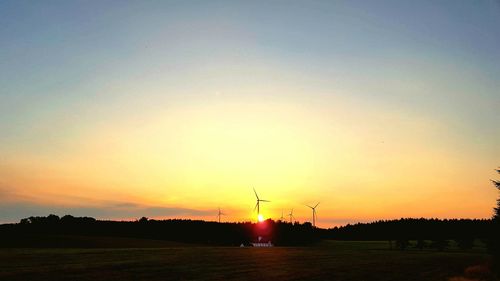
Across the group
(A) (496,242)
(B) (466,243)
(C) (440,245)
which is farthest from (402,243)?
(A) (496,242)

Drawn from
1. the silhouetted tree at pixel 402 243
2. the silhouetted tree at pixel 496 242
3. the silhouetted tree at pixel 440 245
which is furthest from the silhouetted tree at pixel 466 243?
the silhouetted tree at pixel 496 242

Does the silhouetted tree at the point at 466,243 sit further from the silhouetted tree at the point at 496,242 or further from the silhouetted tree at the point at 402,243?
the silhouetted tree at the point at 496,242

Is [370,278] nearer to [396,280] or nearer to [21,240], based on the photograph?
[396,280]

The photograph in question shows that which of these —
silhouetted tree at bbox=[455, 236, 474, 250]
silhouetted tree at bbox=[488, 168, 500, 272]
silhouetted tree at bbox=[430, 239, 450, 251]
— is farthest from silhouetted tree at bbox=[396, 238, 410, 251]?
silhouetted tree at bbox=[488, 168, 500, 272]

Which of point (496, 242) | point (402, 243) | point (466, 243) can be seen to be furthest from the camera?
point (466, 243)

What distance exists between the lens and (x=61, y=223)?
18088 cm

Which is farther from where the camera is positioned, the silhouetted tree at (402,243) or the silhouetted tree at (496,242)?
the silhouetted tree at (402,243)

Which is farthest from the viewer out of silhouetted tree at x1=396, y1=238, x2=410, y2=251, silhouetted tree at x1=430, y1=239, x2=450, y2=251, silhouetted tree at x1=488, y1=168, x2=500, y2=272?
silhouetted tree at x1=396, y1=238, x2=410, y2=251

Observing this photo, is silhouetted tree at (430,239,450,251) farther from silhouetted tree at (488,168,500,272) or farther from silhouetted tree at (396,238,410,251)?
silhouetted tree at (488,168,500,272)

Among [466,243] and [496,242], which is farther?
[466,243]

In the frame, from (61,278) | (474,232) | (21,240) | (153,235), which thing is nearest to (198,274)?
(61,278)

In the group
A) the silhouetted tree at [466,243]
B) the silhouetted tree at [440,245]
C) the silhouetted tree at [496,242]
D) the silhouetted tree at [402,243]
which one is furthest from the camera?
the silhouetted tree at [466,243]

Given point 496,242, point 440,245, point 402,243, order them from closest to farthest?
1. point 496,242
2. point 440,245
3. point 402,243

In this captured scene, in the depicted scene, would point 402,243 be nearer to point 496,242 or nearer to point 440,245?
point 440,245
